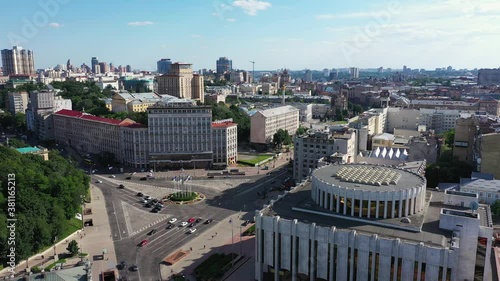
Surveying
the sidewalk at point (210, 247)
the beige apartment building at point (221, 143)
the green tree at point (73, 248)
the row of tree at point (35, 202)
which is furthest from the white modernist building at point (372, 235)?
the beige apartment building at point (221, 143)

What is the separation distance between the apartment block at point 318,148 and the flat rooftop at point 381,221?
3631 cm

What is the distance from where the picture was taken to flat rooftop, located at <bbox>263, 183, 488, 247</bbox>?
48812 millimetres

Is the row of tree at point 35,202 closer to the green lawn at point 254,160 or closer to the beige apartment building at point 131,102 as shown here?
the green lawn at point 254,160

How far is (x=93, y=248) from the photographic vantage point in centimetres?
6706

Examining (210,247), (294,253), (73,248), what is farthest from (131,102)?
(294,253)

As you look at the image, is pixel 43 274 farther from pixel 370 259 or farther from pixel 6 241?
pixel 370 259

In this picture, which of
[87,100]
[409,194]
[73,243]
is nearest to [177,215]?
[73,243]

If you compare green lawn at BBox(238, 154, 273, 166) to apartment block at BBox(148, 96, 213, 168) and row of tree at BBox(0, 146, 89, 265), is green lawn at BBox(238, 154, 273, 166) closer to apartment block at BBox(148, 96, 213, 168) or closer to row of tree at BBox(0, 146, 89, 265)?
apartment block at BBox(148, 96, 213, 168)

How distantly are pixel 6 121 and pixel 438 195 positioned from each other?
183 meters

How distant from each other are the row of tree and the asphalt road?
955 cm

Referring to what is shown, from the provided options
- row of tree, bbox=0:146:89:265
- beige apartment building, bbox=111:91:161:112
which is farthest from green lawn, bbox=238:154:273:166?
beige apartment building, bbox=111:91:161:112

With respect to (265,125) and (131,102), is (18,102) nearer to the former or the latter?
(131,102)

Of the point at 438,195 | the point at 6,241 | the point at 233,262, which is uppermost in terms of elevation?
the point at 438,195

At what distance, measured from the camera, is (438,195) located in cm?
6488
